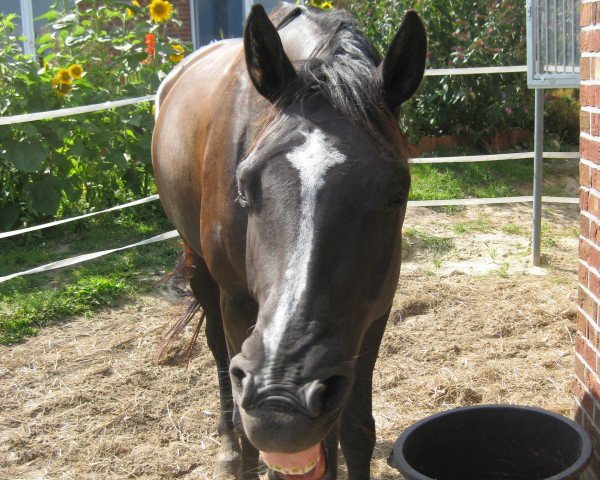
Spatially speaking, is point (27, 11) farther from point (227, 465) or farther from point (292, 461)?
point (292, 461)

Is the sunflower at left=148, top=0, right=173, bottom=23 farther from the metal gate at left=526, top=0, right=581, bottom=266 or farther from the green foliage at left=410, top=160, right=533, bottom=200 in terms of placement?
the metal gate at left=526, top=0, right=581, bottom=266

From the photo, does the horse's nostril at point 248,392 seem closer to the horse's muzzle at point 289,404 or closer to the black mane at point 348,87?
the horse's muzzle at point 289,404

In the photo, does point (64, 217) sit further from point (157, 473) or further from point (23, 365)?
point (157, 473)

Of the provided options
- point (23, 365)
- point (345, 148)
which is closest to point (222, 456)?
point (23, 365)

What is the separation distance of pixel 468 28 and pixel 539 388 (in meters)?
5.70

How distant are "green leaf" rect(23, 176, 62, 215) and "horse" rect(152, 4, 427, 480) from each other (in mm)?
3766

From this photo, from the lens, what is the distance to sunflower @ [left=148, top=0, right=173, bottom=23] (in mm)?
7293

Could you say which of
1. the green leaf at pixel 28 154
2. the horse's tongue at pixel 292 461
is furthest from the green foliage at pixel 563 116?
the horse's tongue at pixel 292 461

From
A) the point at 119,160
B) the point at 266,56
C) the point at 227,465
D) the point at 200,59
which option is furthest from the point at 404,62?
→ the point at 119,160

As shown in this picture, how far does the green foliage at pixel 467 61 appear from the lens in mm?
8555

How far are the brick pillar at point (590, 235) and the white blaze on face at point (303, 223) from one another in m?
1.26

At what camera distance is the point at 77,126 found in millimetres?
6746

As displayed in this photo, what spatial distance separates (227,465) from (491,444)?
1264 millimetres

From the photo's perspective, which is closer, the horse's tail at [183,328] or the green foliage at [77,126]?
the horse's tail at [183,328]
